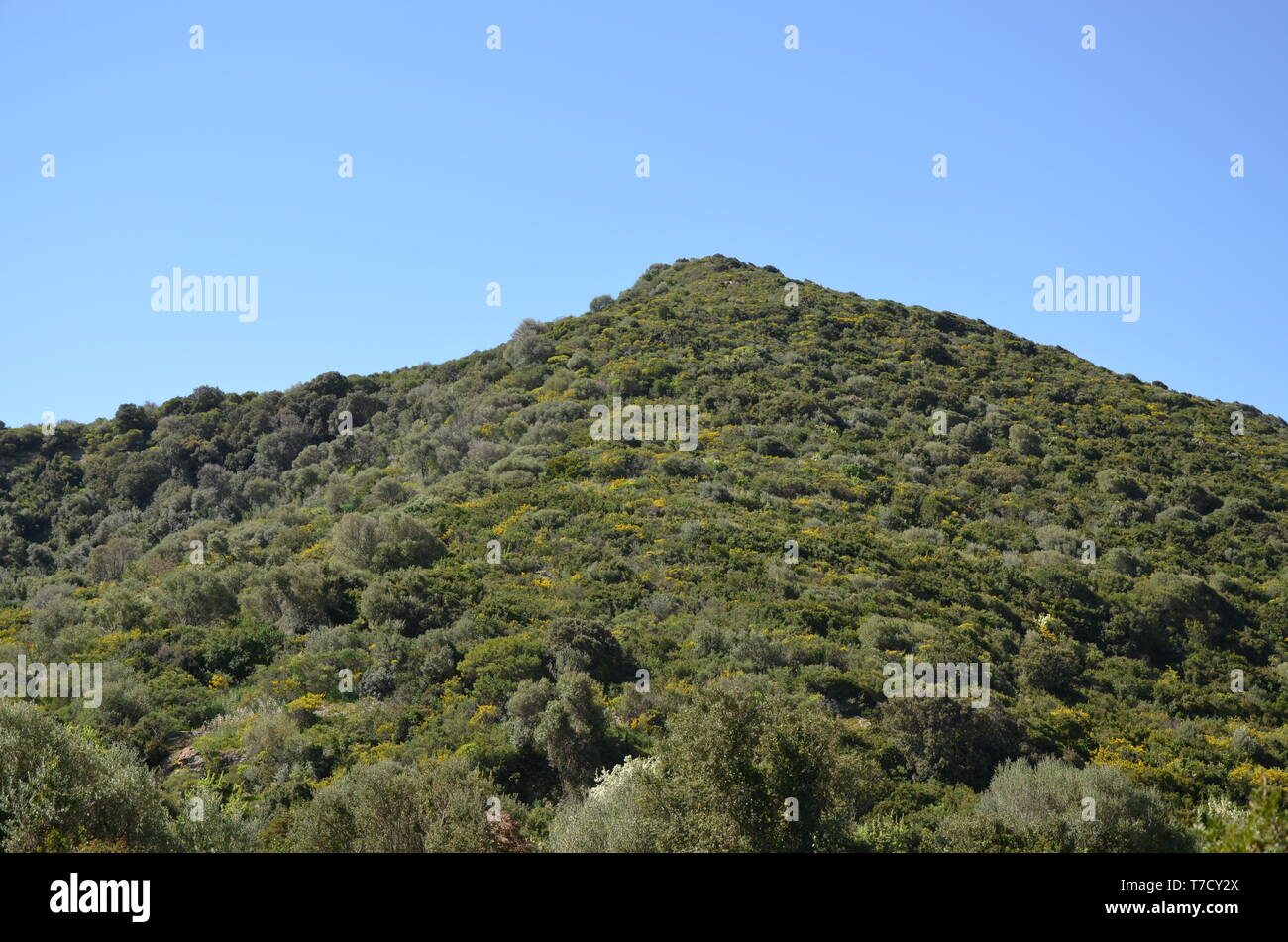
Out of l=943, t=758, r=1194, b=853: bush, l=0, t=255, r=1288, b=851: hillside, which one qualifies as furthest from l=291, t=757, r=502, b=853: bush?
l=943, t=758, r=1194, b=853: bush

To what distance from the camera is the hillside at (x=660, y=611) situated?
55.2ft

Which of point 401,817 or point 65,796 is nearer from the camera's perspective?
point 65,796

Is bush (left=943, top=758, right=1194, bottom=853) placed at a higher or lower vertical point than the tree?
lower

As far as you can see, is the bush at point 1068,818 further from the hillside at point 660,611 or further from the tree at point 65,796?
the tree at point 65,796

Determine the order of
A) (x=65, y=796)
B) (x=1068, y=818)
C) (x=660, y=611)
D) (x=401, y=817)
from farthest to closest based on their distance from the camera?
(x=660, y=611), (x=1068, y=818), (x=401, y=817), (x=65, y=796)

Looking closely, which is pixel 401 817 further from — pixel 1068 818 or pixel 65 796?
pixel 1068 818

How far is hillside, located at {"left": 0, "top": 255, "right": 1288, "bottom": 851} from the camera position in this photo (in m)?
16.8

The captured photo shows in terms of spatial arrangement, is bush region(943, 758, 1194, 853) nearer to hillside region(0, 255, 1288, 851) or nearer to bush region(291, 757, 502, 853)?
hillside region(0, 255, 1288, 851)

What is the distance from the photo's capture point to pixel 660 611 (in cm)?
2859

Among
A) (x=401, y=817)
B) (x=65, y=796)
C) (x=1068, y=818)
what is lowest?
(x=1068, y=818)

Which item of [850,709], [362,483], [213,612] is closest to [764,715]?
[850,709]

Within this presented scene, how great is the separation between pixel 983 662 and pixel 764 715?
1135 centimetres

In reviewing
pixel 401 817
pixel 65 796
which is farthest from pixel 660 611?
pixel 65 796

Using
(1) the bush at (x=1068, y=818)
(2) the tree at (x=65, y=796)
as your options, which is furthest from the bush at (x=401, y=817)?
(1) the bush at (x=1068, y=818)
